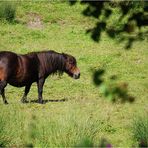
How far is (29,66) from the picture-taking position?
A: 12.9 m

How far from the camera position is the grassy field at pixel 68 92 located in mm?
7953

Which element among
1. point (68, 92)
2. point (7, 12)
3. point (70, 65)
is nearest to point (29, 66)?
point (70, 65)

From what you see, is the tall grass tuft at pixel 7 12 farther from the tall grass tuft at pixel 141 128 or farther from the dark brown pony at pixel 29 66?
the tall grass tuft at pixel 141 128

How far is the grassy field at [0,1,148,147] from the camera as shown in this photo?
7.95 metres

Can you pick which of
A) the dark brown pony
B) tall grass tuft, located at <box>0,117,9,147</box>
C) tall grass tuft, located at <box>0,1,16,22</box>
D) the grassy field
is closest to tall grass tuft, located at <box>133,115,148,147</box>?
the grassy field

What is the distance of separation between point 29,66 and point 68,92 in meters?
1.94

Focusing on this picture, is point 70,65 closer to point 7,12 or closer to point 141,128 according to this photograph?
point 141,128

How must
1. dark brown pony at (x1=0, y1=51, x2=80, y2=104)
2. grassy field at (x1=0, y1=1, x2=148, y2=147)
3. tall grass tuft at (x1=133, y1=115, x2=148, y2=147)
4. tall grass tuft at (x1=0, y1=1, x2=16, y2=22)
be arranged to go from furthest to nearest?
tall grass tuft at (x1=0, y1=1, x2=16, y2=22) → dark brown pony at (x1=0, y1=51, x2=80, y2=104) → tall grass tuft at (x1=133, y1=115, x2=148, y2=147) → grassy field at (x1=0, y1=1, x2=148, y2=147)

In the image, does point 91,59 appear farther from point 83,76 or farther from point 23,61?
point 23,61

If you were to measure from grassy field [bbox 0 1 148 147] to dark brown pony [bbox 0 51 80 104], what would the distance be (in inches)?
20.3

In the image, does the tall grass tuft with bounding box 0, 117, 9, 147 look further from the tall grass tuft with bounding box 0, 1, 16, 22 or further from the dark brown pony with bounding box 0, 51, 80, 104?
the tall grass tuft with bounding box 0, 1, 16, 22

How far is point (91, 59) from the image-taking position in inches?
723

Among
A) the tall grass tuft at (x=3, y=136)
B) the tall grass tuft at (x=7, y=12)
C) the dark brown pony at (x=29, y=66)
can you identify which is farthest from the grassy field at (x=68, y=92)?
the dark brown pony at (x=29, y=66)

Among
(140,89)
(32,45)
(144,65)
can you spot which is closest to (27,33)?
(32,45)
